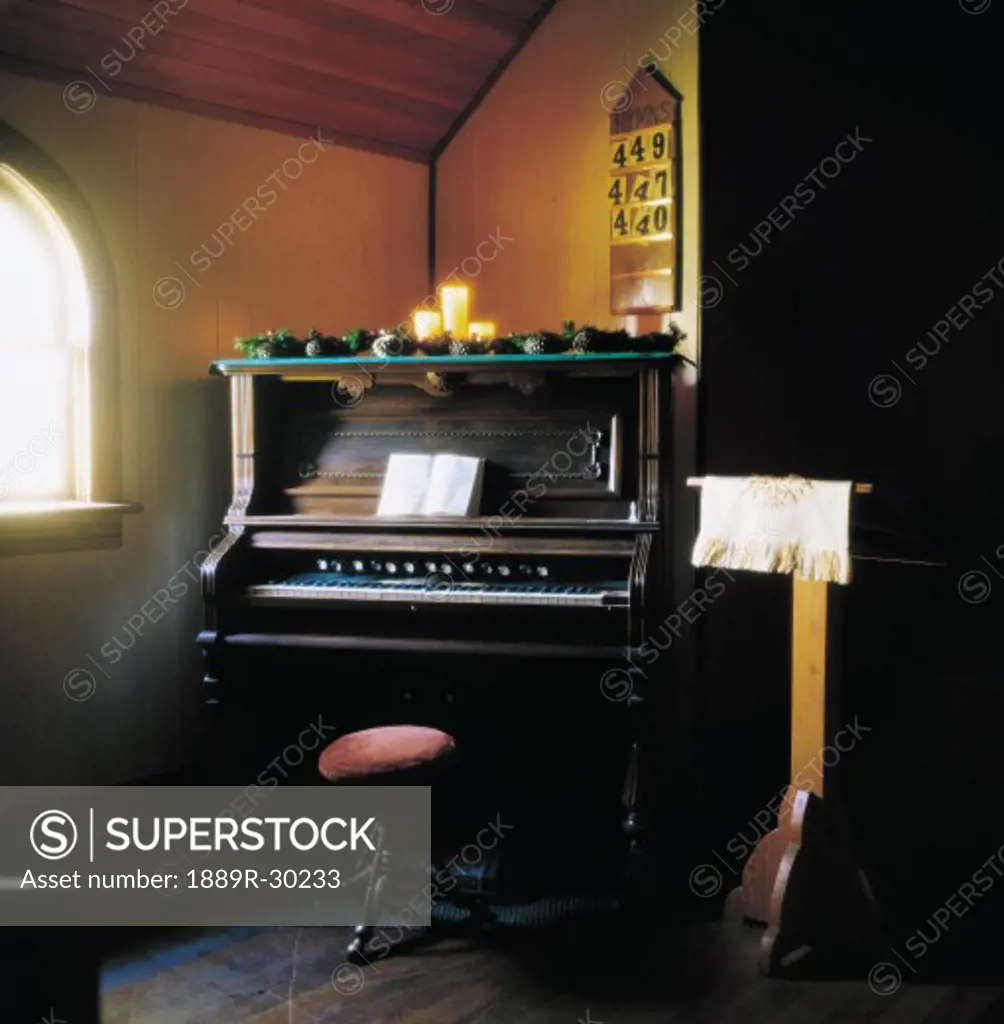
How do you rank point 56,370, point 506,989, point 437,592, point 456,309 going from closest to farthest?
point 506,989 < point 437,592 < point 56,370 < point 456,309

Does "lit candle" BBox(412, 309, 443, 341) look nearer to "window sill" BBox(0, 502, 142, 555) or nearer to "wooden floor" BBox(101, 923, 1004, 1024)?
"window sill" BBox(0, 502, 142, 555)

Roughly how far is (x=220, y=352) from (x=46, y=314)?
64 cm

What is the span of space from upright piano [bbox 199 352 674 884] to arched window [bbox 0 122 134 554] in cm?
45

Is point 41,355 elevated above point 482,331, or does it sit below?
below

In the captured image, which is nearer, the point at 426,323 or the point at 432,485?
the point at 432,485

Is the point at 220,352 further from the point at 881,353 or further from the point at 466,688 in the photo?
the point at 881,353

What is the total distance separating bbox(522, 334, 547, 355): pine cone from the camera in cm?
372

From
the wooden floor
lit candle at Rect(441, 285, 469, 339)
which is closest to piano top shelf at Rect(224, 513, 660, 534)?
lit candle at Rect(441, 285, 469, 339)

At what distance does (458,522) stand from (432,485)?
0.19 meters

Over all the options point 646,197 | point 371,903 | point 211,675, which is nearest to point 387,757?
point 371,903

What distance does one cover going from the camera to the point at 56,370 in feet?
13.4

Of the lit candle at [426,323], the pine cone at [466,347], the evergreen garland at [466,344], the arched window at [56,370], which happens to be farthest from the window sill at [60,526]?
the pine cone at [466,347]

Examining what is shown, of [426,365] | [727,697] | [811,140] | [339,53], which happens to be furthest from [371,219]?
[727,697]

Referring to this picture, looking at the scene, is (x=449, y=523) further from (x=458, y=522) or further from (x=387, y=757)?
(x=387, y=757)
